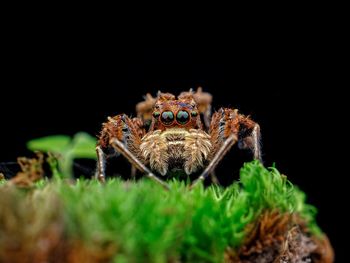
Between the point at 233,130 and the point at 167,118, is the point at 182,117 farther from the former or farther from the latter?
the point at 233,130

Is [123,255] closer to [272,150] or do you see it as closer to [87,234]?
[87,234]

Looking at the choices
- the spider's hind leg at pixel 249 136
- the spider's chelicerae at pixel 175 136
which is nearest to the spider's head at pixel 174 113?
the spider's chelicerae at pixel 175 136

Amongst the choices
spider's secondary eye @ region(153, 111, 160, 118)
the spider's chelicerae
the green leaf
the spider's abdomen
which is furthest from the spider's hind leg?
the green leaf

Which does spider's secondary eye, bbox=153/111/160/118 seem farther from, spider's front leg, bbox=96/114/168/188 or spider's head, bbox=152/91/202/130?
spider's front leg, bbox=96/114/168/188

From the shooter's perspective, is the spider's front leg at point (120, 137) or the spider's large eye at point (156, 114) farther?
the spider's large eye at point (156, 114)

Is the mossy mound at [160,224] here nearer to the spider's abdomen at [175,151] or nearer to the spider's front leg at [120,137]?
the spider's abdomen at [175,151]

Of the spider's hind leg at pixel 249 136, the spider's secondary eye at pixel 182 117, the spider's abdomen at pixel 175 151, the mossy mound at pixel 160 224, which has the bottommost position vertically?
the mossy mound at pixel 160 224

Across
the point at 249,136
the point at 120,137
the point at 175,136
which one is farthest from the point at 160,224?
the point at 249,136

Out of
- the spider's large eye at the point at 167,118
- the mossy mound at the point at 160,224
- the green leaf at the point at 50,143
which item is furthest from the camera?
the green leaf at the point at 50,143
